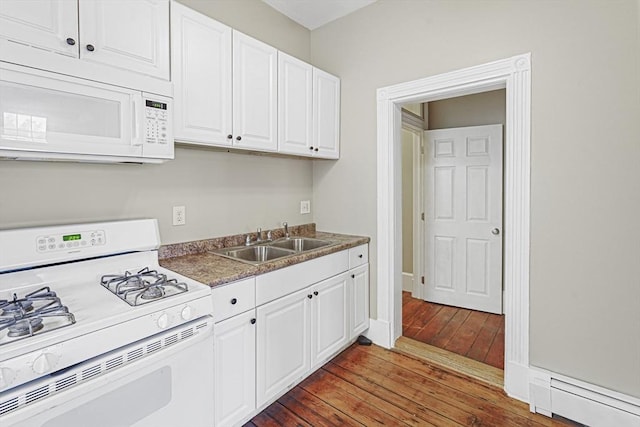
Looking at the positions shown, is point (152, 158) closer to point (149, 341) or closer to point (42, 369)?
point (149, 341)

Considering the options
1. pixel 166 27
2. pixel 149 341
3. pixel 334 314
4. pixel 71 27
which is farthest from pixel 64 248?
pixel 334 314

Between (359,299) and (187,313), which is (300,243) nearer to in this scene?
(359,299)

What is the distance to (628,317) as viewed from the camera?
173cm

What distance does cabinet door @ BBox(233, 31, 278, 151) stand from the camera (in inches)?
80.7

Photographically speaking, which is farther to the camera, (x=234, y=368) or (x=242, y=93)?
(x=242, y=93)

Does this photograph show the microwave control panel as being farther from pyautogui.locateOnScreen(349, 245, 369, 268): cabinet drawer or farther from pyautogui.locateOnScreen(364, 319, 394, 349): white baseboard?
pyautogui.locateOnScreen(364, 319, 394, 349): white baseboard

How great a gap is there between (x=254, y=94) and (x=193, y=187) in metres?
0.74

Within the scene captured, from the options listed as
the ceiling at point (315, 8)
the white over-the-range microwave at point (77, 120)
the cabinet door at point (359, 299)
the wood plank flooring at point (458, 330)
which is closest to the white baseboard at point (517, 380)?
the wood plank flooring at point (458, 330)

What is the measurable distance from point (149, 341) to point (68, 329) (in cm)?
26

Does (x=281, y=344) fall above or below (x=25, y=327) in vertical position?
below

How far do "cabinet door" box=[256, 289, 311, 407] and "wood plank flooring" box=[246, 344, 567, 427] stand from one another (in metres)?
0.15

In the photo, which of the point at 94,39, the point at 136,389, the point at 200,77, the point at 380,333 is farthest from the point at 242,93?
the point at 380,333

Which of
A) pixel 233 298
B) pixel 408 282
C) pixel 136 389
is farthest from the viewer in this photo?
pixel 408 282

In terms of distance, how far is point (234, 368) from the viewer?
→ 1.67m
